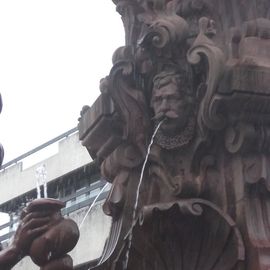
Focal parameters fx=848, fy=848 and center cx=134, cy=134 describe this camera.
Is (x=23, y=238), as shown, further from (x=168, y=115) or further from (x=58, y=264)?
(x=168, y=115)

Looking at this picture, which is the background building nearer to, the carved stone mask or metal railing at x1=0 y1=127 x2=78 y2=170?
metal railing at x1=0 y1=127 x2=78 y2=170

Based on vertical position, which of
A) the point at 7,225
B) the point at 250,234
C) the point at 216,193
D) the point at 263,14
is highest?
the point at 7,225

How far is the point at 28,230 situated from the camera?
4504 mm

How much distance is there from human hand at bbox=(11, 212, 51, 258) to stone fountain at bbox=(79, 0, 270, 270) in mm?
1728

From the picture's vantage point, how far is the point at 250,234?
5.89 meters

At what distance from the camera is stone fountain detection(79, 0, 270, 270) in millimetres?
6035

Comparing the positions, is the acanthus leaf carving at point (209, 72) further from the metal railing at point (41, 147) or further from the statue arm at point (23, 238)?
the metal railing at point (41, 147)

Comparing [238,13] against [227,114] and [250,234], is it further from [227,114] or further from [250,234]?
[250,234]

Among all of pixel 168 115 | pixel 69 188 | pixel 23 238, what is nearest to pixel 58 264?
pixel 23 238

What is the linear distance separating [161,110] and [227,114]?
0.54 meters

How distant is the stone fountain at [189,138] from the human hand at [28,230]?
68.0 inches

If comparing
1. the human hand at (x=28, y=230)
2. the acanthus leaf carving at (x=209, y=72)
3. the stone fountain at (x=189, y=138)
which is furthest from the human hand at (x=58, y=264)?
the acanthus leaf carving at (x=209, y=72)

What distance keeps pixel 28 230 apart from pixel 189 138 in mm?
2188

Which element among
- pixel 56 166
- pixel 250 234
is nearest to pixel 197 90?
pixel 250 234
